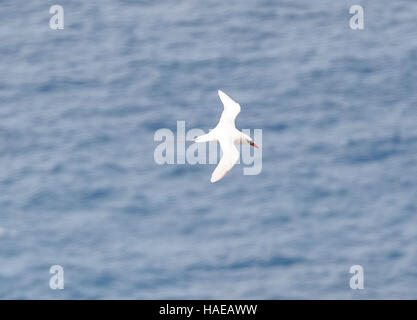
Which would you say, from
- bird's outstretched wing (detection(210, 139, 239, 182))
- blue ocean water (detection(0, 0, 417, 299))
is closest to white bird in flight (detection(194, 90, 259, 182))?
bird's outstretched wing (detection(210, 139, 239, 182))

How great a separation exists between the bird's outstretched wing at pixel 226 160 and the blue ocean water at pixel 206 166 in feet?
19.7

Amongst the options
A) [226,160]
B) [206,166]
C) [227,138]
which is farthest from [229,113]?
[206,166]

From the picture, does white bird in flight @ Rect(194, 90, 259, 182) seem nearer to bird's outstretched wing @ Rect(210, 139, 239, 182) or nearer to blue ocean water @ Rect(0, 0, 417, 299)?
bird's outstretched wing @ Rect(210, 139, 239, 182)

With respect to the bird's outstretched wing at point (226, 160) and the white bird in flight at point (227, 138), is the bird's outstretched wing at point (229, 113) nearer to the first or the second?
the white bird in flight at point (227, 138)

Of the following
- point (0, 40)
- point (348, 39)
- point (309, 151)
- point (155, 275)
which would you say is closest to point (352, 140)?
point (309, 151)

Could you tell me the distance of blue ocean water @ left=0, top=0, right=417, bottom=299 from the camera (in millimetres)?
39469

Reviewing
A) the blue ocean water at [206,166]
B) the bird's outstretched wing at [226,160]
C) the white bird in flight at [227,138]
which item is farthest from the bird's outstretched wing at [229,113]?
the blue ocean water at [206,166]

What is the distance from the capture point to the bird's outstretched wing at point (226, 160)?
104 ft

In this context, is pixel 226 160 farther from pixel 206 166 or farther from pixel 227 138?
pixel 206 166

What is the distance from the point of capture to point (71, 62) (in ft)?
153

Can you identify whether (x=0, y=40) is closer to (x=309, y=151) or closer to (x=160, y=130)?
(x=160, y=130)

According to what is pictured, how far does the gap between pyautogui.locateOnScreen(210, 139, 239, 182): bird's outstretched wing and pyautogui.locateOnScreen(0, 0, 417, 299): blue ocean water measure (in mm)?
6006

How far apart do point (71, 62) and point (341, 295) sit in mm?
13703
